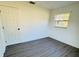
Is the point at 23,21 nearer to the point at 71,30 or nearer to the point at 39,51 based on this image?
the point at 39,51

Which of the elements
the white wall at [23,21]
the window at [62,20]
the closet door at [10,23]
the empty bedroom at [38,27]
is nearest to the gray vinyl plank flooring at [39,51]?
the empty bedroom at [38,27]

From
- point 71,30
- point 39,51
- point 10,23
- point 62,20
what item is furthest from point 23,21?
point 71,30

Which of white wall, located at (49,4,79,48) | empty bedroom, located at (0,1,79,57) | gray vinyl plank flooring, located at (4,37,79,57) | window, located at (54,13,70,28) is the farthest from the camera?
window, located at (54,13,70,28)

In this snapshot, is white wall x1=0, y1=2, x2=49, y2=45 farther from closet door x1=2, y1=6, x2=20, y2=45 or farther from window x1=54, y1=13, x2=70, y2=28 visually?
window x1=54, y1=13, x2=70, y2=28

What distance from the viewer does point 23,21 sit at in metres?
3.66

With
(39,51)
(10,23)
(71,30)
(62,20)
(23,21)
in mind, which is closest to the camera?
(39,51)

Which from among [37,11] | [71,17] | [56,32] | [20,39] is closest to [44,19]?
[37,11]

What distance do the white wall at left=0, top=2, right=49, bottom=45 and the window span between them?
2.45 ft

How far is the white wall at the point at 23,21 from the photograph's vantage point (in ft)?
10.4

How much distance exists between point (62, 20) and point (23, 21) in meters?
2.21

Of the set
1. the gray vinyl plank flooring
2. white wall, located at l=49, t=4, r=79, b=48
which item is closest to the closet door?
the gray vinyl plank flooring

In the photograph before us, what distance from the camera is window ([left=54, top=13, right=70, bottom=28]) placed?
3.75 metres

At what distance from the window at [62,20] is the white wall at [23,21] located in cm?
75

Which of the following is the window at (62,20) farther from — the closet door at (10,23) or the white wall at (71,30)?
the closet door at (10,23)
